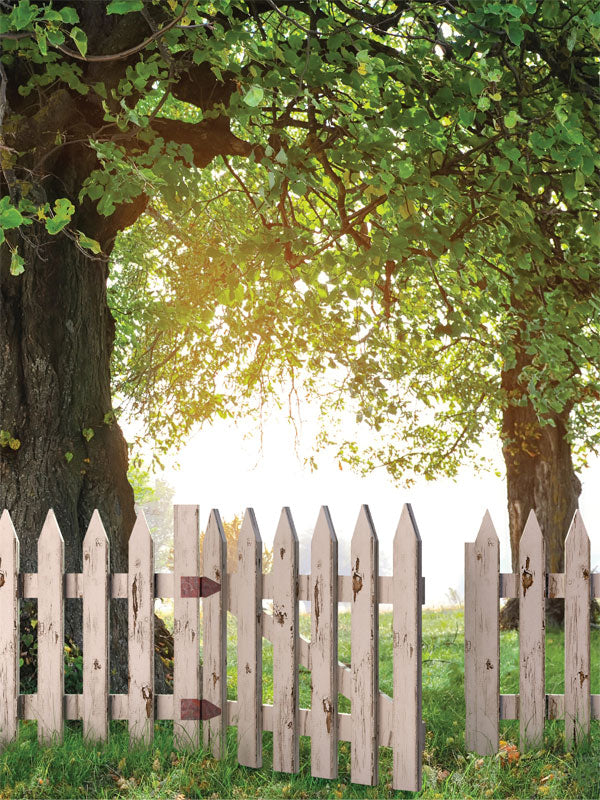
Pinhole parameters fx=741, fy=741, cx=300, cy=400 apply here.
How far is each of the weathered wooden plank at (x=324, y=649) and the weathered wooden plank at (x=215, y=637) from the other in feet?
1.93

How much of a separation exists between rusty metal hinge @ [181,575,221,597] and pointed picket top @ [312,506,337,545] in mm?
719

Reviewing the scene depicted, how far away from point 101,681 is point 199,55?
4.21 m

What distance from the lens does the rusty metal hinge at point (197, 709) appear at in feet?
15.2

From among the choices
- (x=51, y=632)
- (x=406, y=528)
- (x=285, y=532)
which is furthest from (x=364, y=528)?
(x=51, y=632)

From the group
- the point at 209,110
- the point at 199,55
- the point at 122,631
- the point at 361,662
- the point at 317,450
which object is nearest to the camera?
the point at 361,662

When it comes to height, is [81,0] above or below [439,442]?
above

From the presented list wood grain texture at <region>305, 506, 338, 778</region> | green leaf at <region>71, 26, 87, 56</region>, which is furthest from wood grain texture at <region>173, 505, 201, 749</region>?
green leaf at <region>71, 26, 87, 56</region>

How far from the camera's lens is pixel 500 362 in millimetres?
10945

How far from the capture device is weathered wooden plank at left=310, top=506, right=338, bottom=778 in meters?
4.38

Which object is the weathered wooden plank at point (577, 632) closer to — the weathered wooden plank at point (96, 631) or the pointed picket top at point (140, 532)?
the pointed picket top at point (140, 532)

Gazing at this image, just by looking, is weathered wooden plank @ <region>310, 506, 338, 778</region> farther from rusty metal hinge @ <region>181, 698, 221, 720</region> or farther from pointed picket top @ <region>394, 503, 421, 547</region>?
rusty metal hinge @ <region>181, 698, 221, 720</region>

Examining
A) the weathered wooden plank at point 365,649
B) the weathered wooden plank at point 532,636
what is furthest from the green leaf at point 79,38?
the weathered wooden plank at point 532,636

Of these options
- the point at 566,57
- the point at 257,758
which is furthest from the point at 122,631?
the point at 566,57

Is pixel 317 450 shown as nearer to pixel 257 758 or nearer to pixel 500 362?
pixel 500 362
